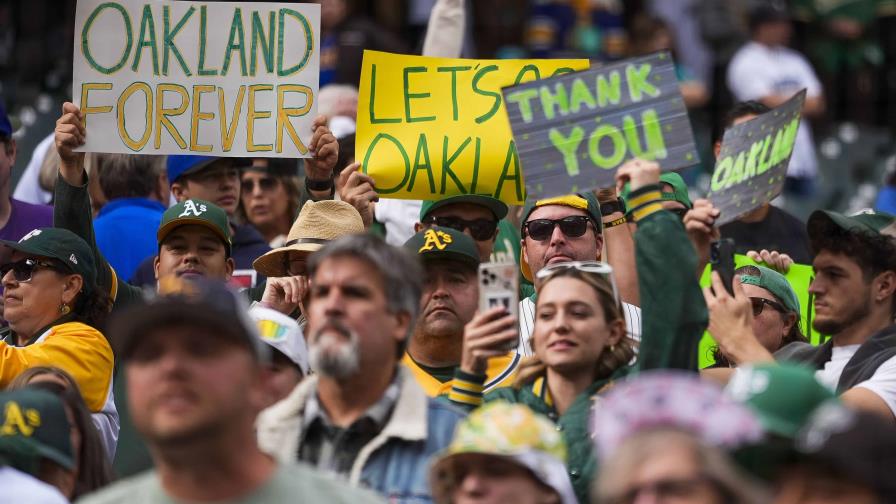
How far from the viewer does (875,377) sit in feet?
22.4

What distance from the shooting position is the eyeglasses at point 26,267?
7492mm

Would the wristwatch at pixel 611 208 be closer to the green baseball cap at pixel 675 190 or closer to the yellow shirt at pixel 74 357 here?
the green baseball cap at pixel 675 190

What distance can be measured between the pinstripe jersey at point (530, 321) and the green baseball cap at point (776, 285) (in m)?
0.49

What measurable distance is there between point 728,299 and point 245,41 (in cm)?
271

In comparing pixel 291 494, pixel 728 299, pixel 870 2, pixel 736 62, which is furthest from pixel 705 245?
pixel 870 2

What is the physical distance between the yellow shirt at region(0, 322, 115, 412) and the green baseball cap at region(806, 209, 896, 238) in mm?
2708

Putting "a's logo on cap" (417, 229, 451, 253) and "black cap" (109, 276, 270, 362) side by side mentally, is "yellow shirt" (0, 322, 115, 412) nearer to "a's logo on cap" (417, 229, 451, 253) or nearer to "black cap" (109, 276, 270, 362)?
"a's logo on cap" (417, 229, 451, 253)

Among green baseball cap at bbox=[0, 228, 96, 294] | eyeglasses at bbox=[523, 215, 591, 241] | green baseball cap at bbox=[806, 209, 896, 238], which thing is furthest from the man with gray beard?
eyeglasses at bbox=[523, 215, 591, 241]

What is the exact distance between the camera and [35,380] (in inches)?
253

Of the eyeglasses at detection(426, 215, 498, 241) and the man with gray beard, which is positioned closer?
the man with gray beard

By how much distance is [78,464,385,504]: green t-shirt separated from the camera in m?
4.78

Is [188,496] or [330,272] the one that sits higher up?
[330,272]

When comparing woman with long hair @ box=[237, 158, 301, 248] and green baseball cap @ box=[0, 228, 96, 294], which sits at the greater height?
green baseball cap @ box=[0, 228, 96, 294]

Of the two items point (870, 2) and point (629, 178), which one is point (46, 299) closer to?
point (629, 178)
